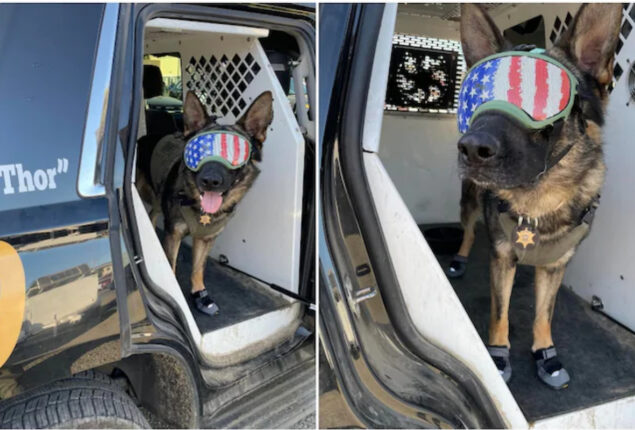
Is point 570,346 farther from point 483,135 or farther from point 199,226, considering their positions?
point 199,226

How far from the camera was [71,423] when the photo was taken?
144 cm

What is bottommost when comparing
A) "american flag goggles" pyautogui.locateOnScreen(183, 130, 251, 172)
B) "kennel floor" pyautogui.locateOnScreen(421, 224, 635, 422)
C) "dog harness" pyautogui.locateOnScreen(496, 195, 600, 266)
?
"kennel floor" pyautogui.locateOnScreen(421, 224, 635, 422)

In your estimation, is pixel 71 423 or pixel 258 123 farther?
pixel 258 123

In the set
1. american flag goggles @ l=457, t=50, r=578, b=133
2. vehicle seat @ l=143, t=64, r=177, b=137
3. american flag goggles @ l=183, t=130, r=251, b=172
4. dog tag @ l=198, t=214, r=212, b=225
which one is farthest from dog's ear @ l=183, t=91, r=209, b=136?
american flag goggles @ l=457, t=50, r=578, b=133

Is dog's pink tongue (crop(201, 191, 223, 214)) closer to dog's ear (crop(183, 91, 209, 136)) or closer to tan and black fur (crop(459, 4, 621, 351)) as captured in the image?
dog's ear (crop(183, 91, 209, 136))

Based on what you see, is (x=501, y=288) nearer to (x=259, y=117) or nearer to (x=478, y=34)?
(x=478, y=34)

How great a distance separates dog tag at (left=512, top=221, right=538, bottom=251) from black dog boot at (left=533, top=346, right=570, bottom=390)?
587 millimetres

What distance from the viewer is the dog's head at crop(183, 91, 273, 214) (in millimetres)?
2609

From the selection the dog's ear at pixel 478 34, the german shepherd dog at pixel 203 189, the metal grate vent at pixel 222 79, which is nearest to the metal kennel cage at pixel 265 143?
the metal grate vent at pixel 222 79

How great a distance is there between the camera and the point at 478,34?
1752mm

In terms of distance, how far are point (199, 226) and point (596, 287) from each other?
2443 mm

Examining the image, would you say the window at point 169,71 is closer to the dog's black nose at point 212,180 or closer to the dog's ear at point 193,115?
the dog's ear at point 193,115

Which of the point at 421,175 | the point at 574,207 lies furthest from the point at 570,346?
the point at 421,175

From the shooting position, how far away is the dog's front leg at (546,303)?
2211 mm
